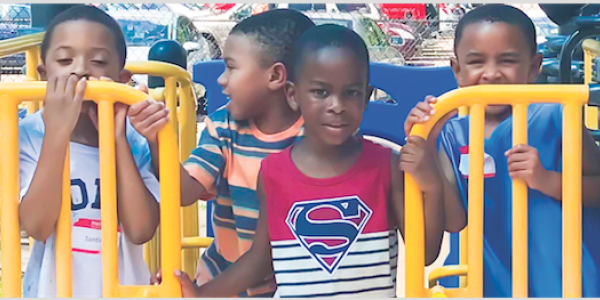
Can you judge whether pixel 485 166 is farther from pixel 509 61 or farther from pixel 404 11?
pixel 404 11

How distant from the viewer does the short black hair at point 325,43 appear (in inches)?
70.2

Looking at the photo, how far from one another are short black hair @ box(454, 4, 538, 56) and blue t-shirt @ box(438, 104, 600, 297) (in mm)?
174

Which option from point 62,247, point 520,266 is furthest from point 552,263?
point 62,247

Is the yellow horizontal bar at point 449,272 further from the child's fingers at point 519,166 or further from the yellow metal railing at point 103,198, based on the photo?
the yellow metal railing at point 103,198

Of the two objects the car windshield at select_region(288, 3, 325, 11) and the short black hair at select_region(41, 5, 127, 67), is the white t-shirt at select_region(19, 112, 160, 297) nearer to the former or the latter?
the short black hair at select_region(41, 5, 127, 67)

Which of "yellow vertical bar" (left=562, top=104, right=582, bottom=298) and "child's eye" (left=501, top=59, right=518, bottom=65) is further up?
"child's eye" (left=501, top=59, right=518, bottom=65)

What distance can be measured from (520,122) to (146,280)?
1.03 m

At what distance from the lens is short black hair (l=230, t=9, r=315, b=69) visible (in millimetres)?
1900

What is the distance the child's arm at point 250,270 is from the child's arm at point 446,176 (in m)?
0.43

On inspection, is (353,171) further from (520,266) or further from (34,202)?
(34,202)

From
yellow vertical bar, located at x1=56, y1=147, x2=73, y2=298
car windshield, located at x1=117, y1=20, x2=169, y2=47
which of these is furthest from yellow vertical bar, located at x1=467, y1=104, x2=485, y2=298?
car windshield, located at x1=117, y1=20, x2=169, y2=47

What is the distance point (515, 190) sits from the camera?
1.70m

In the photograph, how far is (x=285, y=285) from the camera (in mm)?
1825

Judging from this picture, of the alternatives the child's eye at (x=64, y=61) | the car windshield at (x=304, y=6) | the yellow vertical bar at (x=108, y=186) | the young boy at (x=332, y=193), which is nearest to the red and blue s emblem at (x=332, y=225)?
the young boy at (x=332, y=193)
